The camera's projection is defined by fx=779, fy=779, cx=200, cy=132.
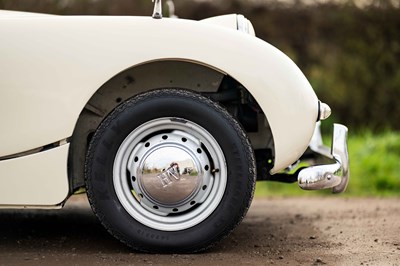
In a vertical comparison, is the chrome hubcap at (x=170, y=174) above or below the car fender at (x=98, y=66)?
below

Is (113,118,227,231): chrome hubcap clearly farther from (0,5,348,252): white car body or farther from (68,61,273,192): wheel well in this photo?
(68,61,273,192): wheel well

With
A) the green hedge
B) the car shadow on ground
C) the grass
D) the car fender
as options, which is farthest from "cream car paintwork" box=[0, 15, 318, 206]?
the green hedge

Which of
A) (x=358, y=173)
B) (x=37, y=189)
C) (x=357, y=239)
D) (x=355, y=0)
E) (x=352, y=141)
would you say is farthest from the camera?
(x=355, y=0)

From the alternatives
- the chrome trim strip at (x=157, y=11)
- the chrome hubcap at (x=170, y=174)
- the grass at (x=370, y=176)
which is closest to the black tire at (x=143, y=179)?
the chrome hubcap at (x=170, y=174)

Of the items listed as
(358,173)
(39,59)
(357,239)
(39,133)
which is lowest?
(358,173)

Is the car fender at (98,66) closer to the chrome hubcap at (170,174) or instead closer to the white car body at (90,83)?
the white car body at (90,83)

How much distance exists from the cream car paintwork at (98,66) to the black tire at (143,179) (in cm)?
19

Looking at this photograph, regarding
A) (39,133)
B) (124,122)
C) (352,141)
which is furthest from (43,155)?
(352,141)

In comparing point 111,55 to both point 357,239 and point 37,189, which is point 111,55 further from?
point 357,239

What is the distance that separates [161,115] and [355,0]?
25.2 ft

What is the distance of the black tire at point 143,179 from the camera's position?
13.4 ft

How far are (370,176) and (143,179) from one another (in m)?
4.70

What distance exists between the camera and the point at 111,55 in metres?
4.06

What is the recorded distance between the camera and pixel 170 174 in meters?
4.05
